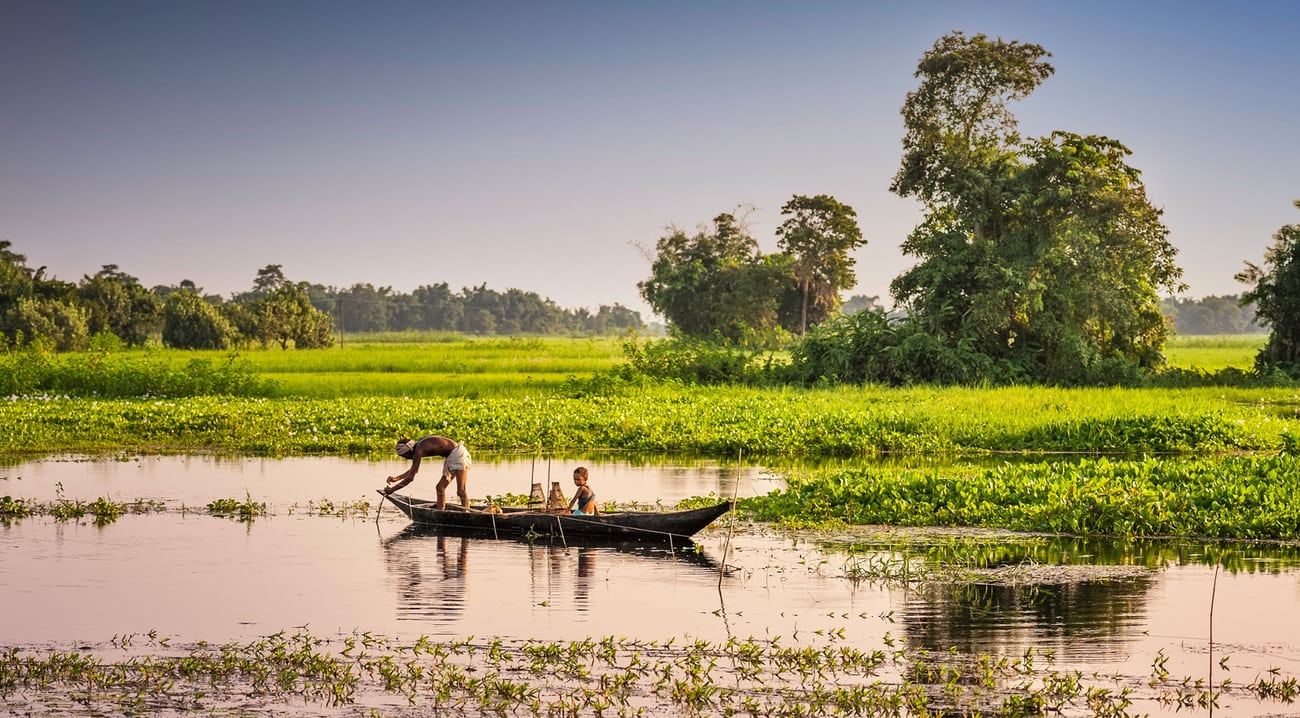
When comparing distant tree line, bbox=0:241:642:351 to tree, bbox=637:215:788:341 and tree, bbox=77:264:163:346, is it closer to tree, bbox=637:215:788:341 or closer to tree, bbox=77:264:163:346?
tree, bbox=77:264:163:346

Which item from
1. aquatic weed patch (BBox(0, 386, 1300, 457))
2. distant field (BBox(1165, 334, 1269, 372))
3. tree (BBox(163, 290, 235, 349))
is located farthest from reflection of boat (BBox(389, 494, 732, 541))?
tree (BBox(163, 290, 235, 349))

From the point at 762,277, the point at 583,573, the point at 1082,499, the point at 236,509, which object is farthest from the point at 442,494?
the point at 762,277

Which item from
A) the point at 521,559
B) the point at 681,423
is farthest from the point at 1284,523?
the point at 681,423

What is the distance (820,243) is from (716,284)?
5.74 metres

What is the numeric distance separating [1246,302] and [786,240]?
96.2ft

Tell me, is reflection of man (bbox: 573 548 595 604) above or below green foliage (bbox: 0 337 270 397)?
below

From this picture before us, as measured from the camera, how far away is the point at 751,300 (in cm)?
6769

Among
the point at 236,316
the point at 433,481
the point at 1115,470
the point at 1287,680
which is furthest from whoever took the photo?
the point at 236,316

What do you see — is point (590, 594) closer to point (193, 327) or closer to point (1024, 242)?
point (1024, 242)

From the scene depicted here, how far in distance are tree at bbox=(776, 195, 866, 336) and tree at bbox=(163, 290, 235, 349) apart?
28573 mm

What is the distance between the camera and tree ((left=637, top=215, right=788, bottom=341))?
6800cm

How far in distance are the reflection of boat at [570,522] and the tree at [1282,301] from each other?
31.8 metres

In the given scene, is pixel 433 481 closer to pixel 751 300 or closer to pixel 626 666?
pixel 626 666

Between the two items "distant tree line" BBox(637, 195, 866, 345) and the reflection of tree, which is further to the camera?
"distant tree line" BBox(637, 195, 866, 345)
